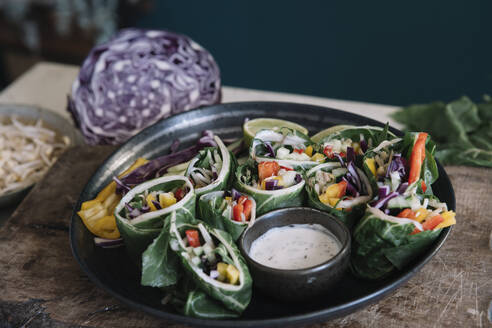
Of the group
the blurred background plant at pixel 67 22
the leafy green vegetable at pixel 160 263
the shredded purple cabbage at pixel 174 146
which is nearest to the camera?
the leafy green vegetable at pixel 160 263

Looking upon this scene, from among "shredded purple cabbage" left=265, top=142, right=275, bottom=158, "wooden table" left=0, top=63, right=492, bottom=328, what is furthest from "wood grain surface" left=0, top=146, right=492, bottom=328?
"shredded purple cabbage" left=265, top=142, right=275, bottom=158

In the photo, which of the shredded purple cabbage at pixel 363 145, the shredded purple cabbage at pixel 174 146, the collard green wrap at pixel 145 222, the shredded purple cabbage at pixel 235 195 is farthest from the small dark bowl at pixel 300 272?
the shredded purple cabbage at pixel 174 146

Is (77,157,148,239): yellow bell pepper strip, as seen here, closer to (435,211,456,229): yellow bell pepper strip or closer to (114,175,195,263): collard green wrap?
(114,175,195,263): collard green wrap

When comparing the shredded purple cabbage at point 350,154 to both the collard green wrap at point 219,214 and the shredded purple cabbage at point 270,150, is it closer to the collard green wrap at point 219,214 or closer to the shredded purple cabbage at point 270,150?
the shredded purple cabbage at point 270,150

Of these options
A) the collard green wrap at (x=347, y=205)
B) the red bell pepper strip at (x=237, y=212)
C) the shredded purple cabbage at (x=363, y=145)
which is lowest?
the red bell pepper strip at (x=237, y=212)

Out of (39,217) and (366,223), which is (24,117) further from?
(366,223)

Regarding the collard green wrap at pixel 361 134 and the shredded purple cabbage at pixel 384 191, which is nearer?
the shredded purple cabbage at pixel 384 191

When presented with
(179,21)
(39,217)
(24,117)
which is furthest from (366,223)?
(179,21)
